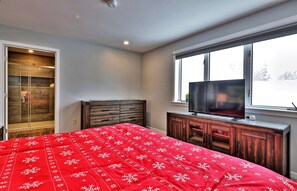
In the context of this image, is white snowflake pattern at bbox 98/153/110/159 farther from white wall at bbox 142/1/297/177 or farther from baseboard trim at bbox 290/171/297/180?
baseboard trim at bbox 290/171/297/180

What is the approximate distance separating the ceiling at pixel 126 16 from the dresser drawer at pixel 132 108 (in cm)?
173

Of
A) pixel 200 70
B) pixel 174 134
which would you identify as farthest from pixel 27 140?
pixel 200 70

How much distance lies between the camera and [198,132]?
283cm

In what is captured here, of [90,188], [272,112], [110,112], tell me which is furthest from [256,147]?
[110,112]

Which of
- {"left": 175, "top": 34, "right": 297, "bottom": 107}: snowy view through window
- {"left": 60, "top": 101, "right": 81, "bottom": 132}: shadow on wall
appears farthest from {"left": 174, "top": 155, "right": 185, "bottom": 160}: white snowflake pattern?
{"left": 60, "top": 101, "right": 81, "bottom": 132}: shadow on wall

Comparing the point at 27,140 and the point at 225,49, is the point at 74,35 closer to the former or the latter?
the point at 27,140

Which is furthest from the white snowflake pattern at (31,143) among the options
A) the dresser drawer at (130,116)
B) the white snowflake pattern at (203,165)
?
the dresser drawer at (130,116)

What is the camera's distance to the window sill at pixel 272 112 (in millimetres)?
2111

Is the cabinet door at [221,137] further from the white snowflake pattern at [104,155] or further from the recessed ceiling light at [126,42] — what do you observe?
the recessed ceiling light at [126,42]

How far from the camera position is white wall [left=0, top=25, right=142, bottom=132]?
11.2ft

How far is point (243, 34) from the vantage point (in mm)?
2539

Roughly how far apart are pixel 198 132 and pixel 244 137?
794 millimetres

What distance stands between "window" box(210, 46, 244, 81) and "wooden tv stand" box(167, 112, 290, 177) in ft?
2.94

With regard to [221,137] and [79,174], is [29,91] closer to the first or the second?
[79,174]
